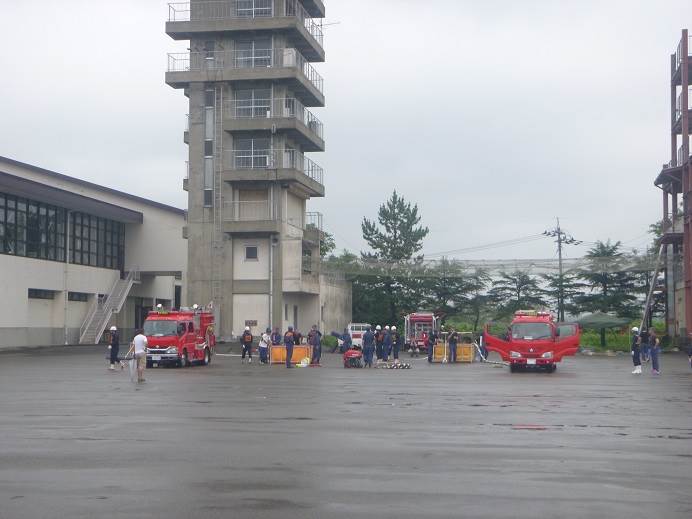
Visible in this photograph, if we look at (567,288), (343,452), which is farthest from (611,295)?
(343,452)

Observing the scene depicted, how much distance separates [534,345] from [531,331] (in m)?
0.92

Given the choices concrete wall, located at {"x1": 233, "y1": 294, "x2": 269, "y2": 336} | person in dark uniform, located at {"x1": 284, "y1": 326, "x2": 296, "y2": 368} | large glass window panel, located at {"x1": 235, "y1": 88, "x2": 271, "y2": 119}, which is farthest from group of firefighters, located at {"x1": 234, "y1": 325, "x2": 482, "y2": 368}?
large glass window panel, located at {"x1": 235, "y1": 88, "x2": 271, "y2": 119}

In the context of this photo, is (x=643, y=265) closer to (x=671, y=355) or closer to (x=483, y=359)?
(x=671, y=355)

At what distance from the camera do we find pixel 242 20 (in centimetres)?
6328

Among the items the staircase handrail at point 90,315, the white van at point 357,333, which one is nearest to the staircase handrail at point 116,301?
the staircase handrail at point 90,315

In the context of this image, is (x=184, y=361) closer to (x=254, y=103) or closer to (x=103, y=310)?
(x=103, y=310)

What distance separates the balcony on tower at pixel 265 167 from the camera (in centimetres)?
6316

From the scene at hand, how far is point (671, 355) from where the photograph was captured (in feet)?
186

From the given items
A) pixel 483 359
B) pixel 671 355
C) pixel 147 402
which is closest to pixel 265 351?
pixel 483 359

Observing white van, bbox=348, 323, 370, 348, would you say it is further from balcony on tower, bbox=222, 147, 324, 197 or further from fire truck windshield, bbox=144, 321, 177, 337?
fire truck windshield, bbox=144, 321, 177, 337

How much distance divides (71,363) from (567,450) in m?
31.7

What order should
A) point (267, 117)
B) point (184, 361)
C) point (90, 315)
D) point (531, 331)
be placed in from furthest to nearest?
point (90, 315), point (267, 117), point (184, 361), point (531, 331)

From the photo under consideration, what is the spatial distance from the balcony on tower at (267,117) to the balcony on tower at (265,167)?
1.46 m

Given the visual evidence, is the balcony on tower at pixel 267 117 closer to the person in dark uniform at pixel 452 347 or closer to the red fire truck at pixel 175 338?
the person in dark uniform at pixel 452 347
